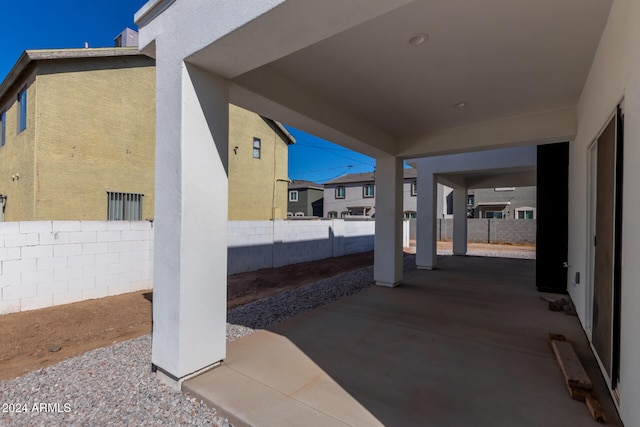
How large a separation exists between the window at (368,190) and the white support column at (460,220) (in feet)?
40.7

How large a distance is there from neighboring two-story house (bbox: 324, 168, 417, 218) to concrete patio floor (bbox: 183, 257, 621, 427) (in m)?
18.7

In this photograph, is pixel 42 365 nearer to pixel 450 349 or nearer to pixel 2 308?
pixel 2 308

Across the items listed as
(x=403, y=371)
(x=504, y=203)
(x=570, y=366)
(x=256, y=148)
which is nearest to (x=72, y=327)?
(x=403, y=371)

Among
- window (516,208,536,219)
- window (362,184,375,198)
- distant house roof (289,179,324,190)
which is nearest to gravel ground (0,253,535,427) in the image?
window (362,184,375,198)

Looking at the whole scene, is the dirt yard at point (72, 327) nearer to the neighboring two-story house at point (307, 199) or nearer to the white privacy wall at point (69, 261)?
the white privacy wall at point (69, 261)

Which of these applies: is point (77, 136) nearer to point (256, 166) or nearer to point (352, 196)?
point (256, 166)

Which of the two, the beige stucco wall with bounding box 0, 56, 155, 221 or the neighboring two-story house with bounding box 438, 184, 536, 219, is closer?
the beige stucco wall with bounding box 0, 56, 155, 221

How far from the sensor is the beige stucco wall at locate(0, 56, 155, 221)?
22.7ft

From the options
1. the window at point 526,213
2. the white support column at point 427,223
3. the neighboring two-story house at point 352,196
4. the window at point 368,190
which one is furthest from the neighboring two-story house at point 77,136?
the window at point 526,213

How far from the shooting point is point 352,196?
2427cm

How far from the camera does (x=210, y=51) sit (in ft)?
7.13

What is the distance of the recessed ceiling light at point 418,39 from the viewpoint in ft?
8.36

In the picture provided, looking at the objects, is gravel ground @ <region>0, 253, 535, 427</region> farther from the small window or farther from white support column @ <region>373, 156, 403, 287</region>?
the small window

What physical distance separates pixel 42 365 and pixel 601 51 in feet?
19.2
